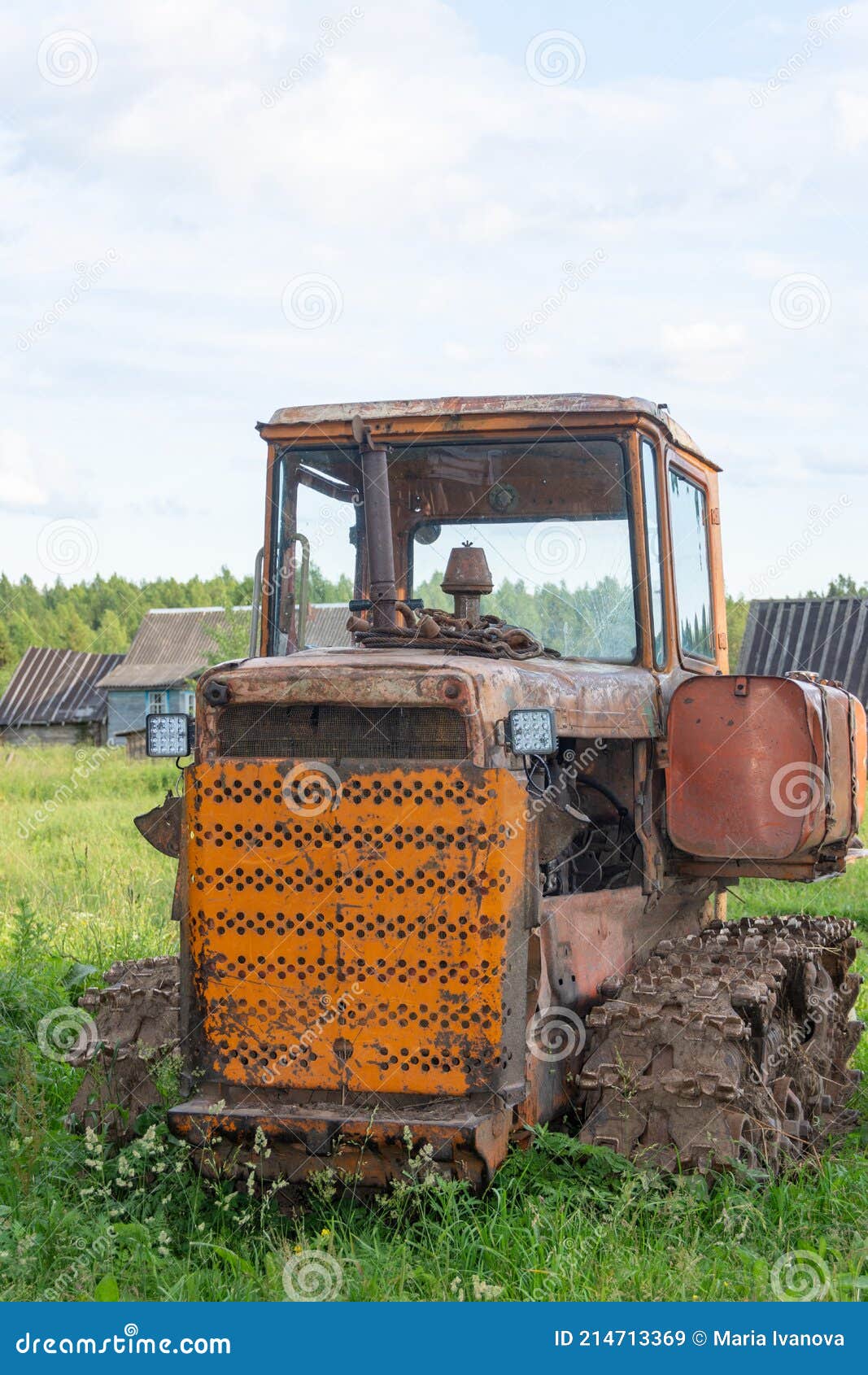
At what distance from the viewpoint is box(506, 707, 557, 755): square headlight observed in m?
4.68

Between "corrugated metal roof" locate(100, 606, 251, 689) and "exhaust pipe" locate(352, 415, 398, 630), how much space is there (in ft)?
149

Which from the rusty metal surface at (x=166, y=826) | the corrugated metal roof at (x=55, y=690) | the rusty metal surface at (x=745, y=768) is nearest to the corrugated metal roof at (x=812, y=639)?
the rusty metal surface at (x=745, y=768)

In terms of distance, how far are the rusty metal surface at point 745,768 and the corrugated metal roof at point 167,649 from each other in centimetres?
4545

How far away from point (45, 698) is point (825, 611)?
34.7 meters

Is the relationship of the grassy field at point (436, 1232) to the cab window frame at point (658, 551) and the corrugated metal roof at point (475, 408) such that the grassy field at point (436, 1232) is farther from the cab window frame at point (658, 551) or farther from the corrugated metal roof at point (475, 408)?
the corrugated metal roof at point (475, 408)

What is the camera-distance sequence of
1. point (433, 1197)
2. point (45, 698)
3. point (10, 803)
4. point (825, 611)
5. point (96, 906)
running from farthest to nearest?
1. point (45, 698)
2. point (825, 611)
3. point (10, 803)
4. point (96, 906)
5. point (433, 1197)

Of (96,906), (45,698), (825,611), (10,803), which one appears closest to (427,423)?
(96,906)

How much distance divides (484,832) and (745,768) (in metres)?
1.62

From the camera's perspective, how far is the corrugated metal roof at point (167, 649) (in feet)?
172

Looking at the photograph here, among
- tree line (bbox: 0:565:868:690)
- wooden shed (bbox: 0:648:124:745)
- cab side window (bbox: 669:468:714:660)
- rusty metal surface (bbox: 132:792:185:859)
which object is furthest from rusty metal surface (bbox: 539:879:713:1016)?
wooden shed (bbox: 0:648:124:745)

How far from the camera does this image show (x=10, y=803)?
20.5m

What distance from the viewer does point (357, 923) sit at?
4641 millimetres

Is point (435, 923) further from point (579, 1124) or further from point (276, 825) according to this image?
point (579, 1124)

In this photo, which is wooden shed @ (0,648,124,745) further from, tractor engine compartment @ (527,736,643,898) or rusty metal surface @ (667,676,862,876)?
rusty metal surface @ (667,676,862,876)
